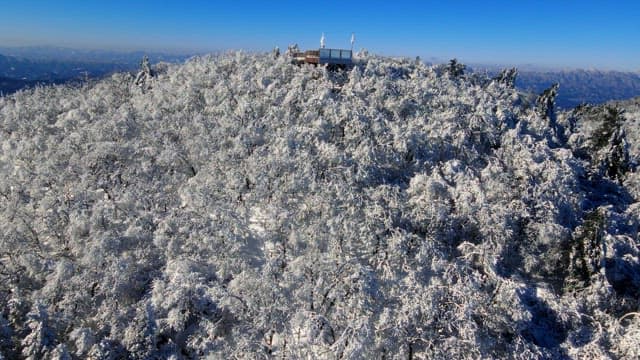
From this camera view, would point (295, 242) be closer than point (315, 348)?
No

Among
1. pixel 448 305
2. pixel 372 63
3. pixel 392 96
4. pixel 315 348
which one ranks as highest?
pixel 372 63

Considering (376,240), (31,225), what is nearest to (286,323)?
(376,240)

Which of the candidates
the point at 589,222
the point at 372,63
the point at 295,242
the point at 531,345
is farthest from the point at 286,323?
the point at 372,63

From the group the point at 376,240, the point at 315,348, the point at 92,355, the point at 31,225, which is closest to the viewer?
the point at 92,355

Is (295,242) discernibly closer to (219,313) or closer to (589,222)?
(219,313)

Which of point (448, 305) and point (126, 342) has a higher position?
point (448, 305)

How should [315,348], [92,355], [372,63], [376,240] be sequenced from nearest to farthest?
[92,355]
[315,348]
[376,240]
[372,63]
